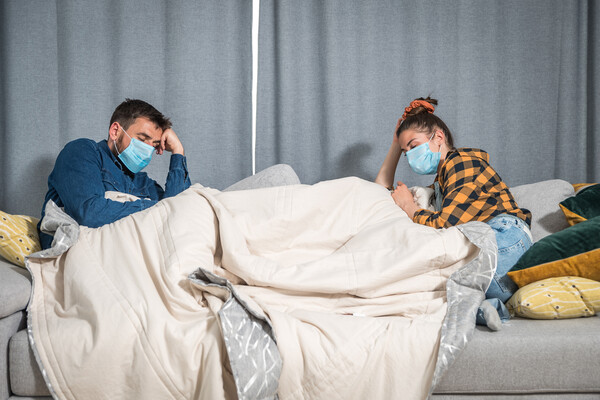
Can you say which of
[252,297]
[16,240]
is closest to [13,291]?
[16,240]

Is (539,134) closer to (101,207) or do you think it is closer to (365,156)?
(365,156)

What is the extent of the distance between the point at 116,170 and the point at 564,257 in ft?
5.20

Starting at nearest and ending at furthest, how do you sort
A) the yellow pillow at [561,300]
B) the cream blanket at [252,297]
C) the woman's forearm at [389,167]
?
the cream blanket at [252,297], the yellow pillow at [561,300], the woman's forearm at [389,167]

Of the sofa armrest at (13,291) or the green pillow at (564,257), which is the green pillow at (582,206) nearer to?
the green pillow at (564,257)

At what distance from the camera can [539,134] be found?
238 cm

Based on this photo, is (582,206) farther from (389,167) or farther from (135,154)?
(135,154)

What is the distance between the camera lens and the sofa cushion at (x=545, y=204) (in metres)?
1.79

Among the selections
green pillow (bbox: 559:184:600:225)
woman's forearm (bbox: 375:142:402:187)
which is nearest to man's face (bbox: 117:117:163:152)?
woman's forearm (bbox: 375:142:402:187)

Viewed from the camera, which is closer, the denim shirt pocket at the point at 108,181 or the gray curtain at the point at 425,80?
the denim shirt pocket at the point at 108,181

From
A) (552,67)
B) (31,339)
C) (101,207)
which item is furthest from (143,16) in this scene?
(552,67)

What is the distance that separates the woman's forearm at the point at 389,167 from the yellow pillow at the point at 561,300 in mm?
958

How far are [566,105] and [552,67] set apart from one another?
198 millimetres

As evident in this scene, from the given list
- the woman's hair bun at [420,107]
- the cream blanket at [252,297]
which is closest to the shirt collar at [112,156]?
the cream blanket at [252,297]

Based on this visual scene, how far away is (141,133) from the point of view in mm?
1939
